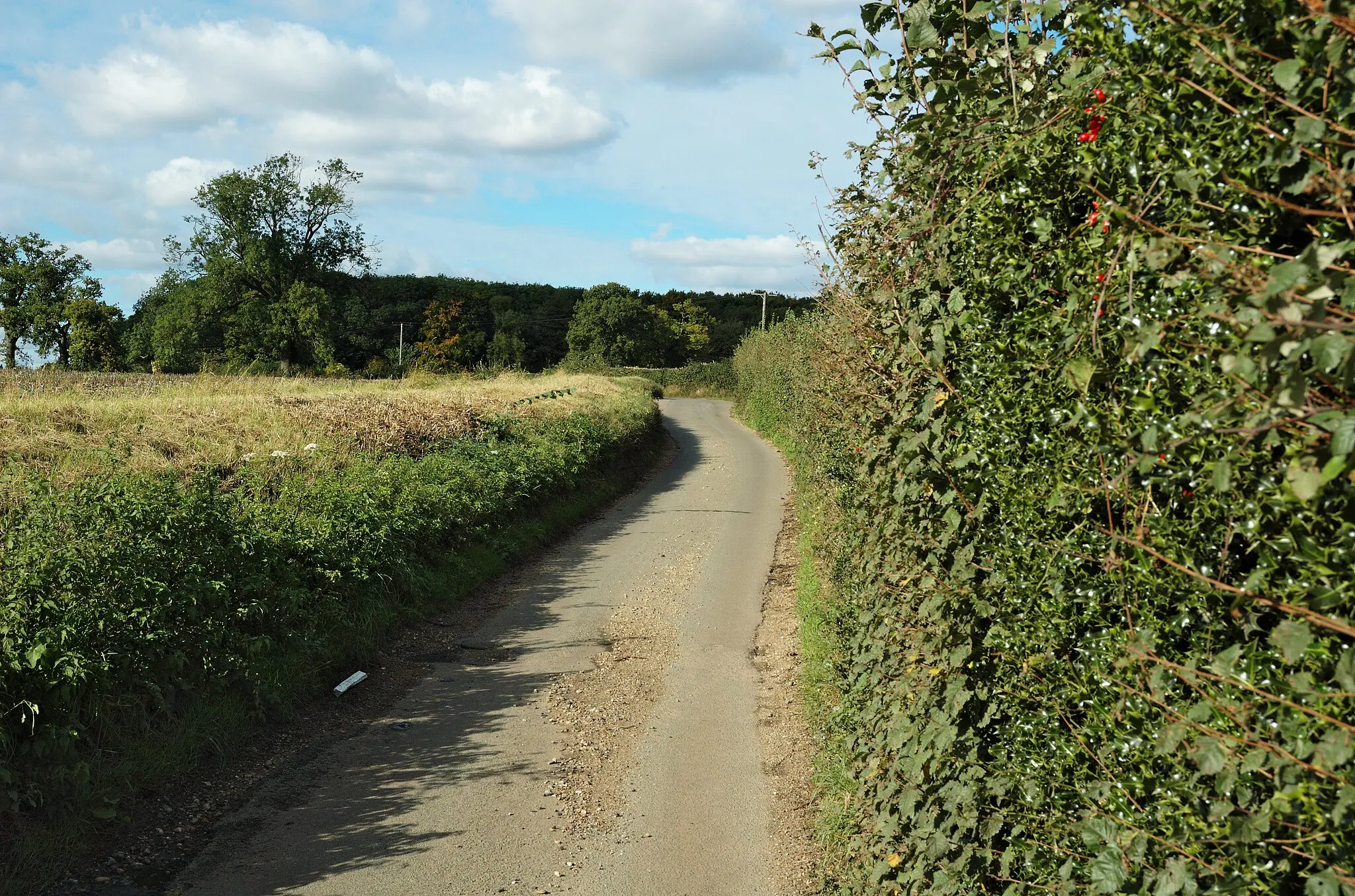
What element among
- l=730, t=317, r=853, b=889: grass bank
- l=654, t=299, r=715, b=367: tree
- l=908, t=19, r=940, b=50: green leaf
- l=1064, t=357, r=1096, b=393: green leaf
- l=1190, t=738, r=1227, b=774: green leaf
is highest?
l=654, t=299, r=715, b=367: tree

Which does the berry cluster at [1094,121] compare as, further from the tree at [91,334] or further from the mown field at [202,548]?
the tree at [91,334]

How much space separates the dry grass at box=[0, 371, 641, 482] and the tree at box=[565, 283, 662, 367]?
176 ft

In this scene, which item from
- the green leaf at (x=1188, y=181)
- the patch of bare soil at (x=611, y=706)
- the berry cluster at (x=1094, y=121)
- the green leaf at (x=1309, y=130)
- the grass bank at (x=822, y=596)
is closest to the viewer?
the green leaf at (x=1309, y=130)

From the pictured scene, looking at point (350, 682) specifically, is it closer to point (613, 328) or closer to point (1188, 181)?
point (1188, 181)

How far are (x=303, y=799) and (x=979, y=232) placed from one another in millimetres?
5440

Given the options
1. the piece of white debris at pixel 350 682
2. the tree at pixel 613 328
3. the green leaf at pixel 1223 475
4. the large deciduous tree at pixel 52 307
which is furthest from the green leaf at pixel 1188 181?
the tree at pixel 613 328

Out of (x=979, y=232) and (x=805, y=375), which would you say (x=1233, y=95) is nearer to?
(x=979, y=232)

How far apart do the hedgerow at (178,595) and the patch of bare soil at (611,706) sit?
7.04ft

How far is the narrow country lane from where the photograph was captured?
210 inches

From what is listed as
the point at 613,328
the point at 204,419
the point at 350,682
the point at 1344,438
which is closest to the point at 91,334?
the point at 613,328

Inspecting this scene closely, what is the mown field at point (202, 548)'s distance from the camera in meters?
5.45

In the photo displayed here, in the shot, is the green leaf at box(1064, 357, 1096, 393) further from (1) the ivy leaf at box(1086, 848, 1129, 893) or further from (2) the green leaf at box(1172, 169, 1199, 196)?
(1) the ivy leaf at box(1086, 848, 1129, 893)

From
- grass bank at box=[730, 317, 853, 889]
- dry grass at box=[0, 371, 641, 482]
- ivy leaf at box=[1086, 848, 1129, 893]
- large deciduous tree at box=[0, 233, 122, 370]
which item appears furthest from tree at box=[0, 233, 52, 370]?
ivy leaf at box=[1086, 848, 1129, 893]

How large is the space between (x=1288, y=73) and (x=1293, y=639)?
1037 millimetres
